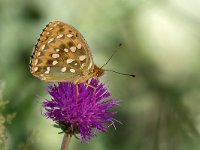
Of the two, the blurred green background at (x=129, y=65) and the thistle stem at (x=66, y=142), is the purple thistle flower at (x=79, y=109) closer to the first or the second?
the thistle stem at (x=66, y=142)

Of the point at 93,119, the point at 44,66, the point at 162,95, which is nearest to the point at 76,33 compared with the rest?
the point at 44,66

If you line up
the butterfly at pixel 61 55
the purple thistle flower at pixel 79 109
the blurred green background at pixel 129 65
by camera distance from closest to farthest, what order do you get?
the purple thistle flower at pixel 79 109
the butterfly at pixel 61 55
the blurred green background at pixel 129 65

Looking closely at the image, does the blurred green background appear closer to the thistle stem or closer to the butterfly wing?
the butterfly wing

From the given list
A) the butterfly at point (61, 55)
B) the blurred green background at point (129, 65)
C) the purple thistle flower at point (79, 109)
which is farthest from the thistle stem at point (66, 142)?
the blurred green background at point (129, 65)

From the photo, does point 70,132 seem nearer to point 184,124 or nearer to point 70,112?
point 70,112

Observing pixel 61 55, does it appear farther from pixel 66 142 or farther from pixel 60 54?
pixel 66 142
